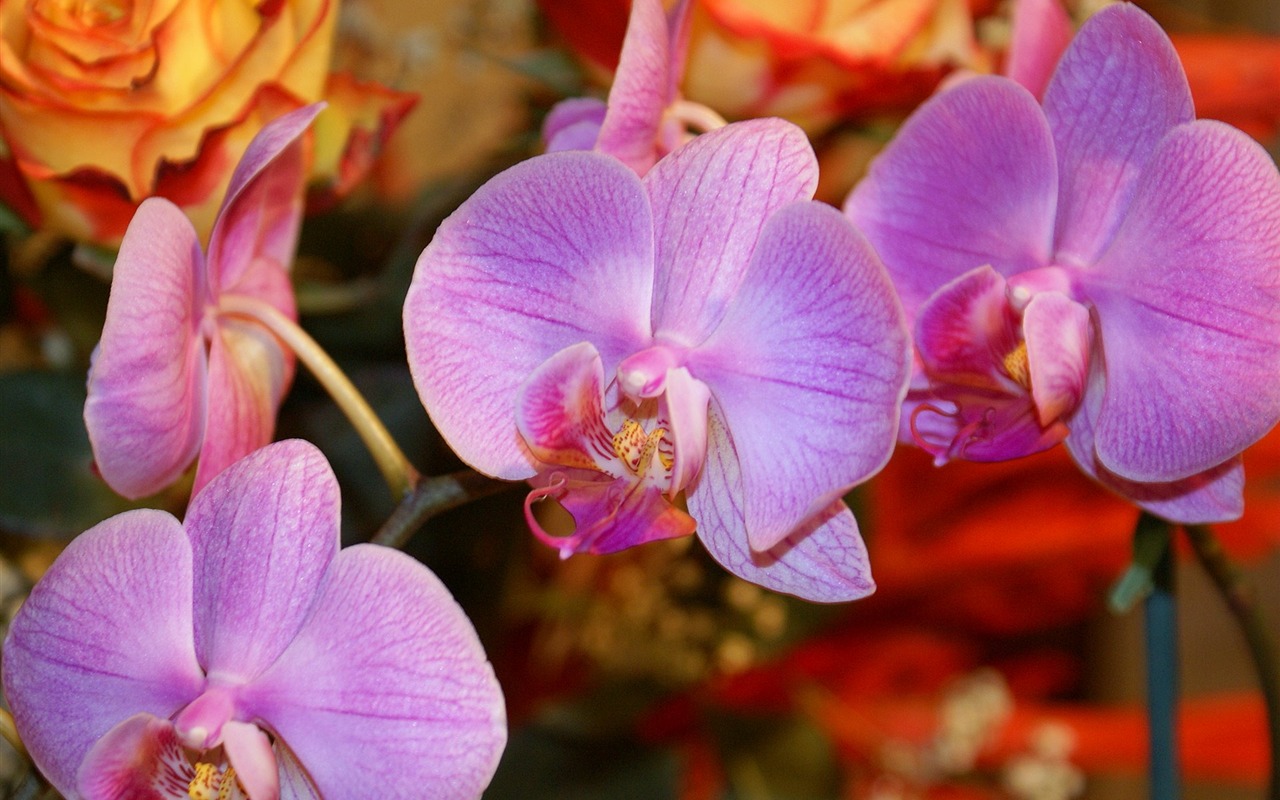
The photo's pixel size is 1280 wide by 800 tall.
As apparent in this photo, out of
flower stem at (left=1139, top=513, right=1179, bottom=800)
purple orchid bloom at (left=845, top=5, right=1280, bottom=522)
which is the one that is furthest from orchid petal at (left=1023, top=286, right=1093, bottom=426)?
flower stem at (left=1139, top=513, right=1179, bottom=800)

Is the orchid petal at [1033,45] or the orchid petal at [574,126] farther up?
the orchid petal at [1033,45]

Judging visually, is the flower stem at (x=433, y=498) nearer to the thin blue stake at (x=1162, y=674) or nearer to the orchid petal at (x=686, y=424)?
the orchid petal at (x=686, y=424)

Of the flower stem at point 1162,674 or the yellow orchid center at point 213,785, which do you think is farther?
the flower stem at point 1162,674

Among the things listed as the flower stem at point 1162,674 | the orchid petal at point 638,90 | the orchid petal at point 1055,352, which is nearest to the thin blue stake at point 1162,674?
the flower stem at point 1162,674

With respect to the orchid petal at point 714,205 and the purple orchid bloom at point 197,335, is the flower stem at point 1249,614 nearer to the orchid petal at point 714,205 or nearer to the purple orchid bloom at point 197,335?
the orchid petal at point 714,205

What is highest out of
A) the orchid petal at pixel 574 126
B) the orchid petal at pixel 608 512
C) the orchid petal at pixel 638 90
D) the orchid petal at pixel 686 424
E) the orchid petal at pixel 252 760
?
the orchid petal at pixel 638 90

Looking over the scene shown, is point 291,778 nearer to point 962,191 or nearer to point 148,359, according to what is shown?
point 148,359

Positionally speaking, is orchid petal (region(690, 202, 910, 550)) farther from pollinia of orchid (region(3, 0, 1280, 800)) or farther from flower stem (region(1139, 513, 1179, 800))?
flower stem (region(1139, 513, 1179, 800))

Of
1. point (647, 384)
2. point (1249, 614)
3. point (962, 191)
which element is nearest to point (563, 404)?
point (647, 384)
